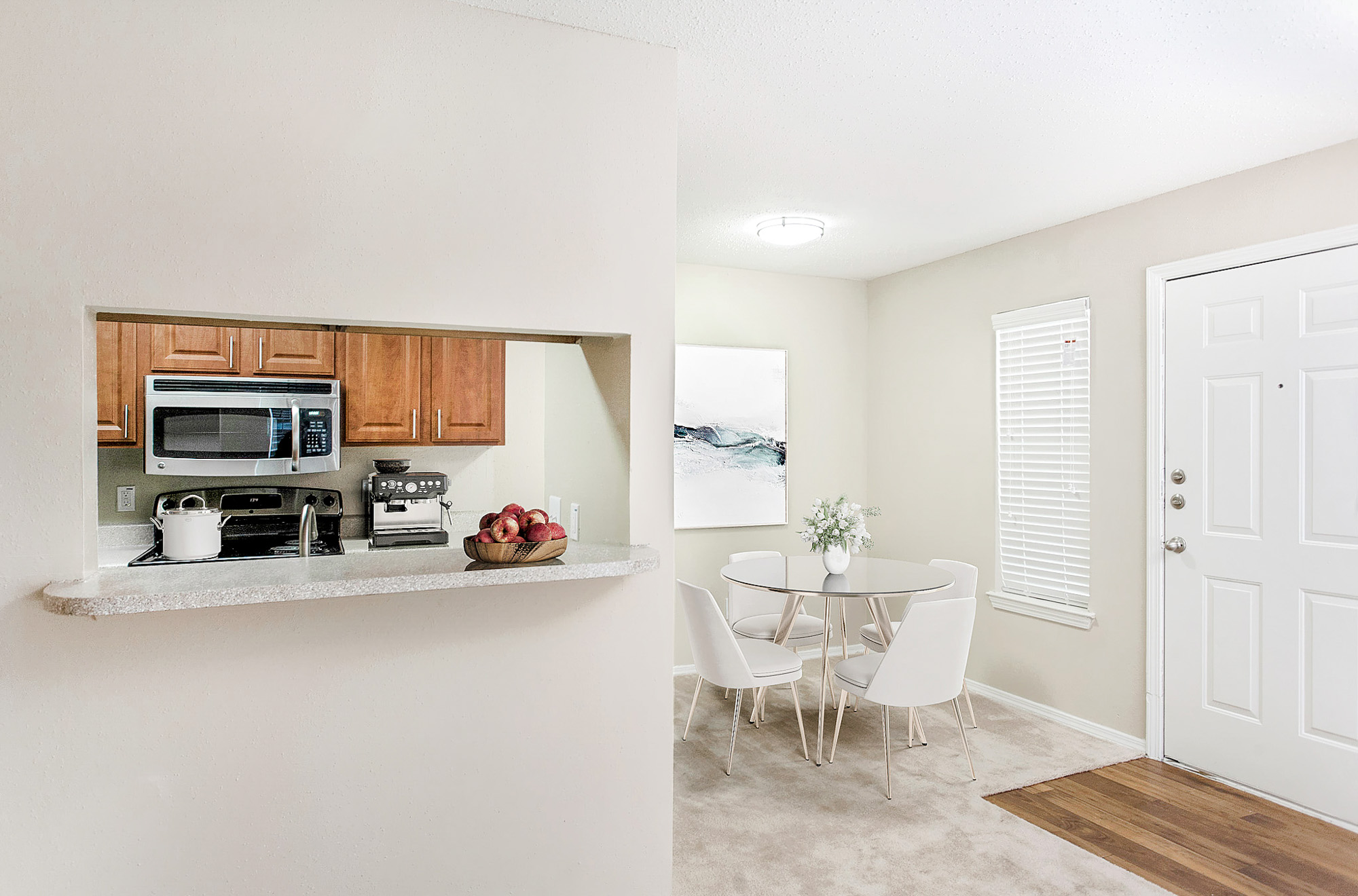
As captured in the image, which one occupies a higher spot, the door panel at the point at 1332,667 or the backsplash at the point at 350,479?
the backsplash at the point at 350,479

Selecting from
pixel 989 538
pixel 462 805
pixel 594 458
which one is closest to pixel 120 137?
pixel 594 458

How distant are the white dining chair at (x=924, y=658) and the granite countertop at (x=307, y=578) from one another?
145cm

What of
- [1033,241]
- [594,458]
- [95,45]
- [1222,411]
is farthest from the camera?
[1033,241]

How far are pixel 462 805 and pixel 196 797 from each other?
1.93 feet

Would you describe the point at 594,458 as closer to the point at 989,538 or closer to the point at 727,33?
the point at 727,33

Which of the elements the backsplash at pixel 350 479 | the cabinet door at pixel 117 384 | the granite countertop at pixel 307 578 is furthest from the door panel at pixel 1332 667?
the cabinet door at pixel 117 384

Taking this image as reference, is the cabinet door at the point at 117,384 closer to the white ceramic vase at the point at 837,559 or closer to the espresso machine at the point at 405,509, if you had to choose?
the espresso machine at the point at 405,509

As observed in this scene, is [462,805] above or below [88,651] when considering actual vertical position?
below

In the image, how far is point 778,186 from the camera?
134 inches

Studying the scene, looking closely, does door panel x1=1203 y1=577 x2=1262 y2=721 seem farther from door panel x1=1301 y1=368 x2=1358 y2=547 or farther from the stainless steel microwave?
the stainless steel microwave

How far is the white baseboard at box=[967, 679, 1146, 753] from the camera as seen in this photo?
142 inches


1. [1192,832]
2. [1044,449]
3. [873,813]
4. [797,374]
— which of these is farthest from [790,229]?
[1192,832]

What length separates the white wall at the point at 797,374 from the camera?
15.9 feet

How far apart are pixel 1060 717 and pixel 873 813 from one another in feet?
4.99
